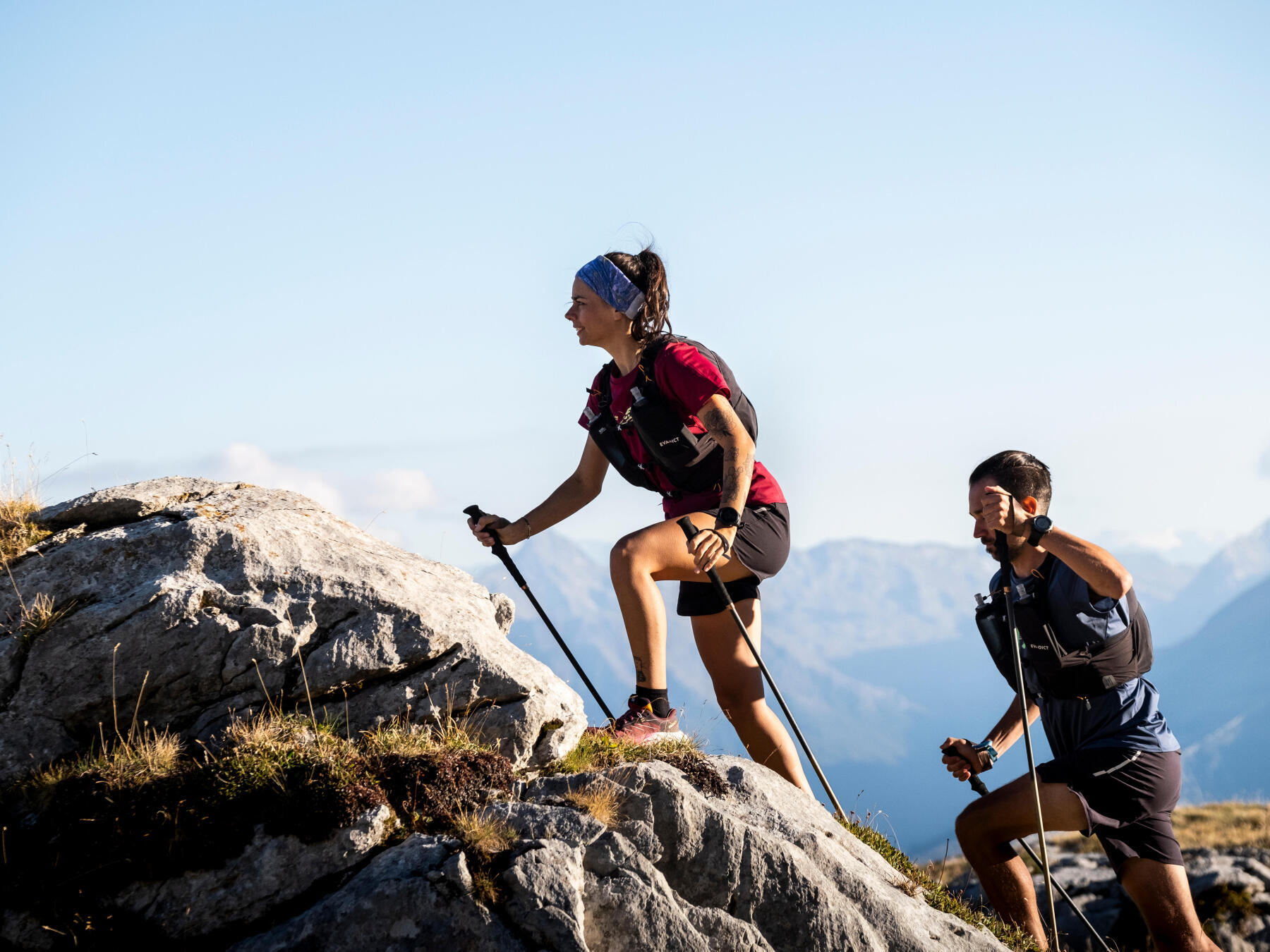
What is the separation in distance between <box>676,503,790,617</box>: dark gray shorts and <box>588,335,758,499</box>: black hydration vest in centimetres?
30

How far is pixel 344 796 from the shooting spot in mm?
5820

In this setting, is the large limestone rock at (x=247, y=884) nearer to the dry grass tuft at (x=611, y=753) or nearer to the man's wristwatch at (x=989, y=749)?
the dry grass tuft at (x=611, y=753)

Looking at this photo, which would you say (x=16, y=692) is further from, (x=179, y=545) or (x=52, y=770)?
(x=179, y=545)

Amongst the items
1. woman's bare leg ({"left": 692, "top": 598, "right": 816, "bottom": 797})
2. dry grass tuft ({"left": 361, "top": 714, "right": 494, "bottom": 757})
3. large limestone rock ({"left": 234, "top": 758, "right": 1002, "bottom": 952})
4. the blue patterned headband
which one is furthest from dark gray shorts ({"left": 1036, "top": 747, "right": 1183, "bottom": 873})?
the blue patterned headband

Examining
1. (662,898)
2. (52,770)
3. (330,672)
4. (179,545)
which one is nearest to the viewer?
(662,898)

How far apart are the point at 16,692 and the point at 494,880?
3539 mm

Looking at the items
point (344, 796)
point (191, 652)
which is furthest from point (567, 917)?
point (191, 652)

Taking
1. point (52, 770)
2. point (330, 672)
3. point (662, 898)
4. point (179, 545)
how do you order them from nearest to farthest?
point (662, 898), point (52, 770), point (330, 672), point (179, 545)

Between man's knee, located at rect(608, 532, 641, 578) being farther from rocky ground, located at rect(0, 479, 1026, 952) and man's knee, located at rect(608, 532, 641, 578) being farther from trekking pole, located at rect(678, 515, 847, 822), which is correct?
rocky ground, located at rect(0, 479, 1026, 952)

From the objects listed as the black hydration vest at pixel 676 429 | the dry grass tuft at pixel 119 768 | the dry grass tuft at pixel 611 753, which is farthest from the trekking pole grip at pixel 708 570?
the dry grass tuft at pixel 119 768

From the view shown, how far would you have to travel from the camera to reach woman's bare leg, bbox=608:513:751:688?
6.86 metres

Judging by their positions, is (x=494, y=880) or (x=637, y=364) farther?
(x=637, y=364)

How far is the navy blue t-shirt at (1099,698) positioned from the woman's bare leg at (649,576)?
218cm

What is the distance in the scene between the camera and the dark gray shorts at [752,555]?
24.0 feet
